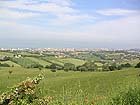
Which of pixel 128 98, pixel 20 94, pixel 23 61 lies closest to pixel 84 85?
pixel 128 98

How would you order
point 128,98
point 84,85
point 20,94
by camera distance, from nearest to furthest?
point 20,94 → point 128,98 → point 84,85

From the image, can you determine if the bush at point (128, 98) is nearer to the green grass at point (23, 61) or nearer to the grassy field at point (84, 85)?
the grassy field at point (84, 85)

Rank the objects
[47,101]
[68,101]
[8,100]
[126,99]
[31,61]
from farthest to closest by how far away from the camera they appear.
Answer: [31,61] < [126,99] < [68,101] < [47,101] < [8,100]

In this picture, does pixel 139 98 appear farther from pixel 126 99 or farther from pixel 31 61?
pixel 31 61

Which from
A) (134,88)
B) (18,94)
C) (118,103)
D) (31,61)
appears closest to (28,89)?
(18,94)

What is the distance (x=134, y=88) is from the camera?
9734 mm

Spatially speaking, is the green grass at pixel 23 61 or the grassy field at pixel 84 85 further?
the green grass at pixel 23 61

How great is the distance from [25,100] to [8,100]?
0.34m

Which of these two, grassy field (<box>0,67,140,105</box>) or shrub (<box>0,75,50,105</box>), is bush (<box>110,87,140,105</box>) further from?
shrub (<box>0,75,50,105</box>)

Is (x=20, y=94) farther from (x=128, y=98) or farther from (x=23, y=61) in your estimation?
(x=23, y=61)

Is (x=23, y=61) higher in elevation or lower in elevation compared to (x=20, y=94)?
lower

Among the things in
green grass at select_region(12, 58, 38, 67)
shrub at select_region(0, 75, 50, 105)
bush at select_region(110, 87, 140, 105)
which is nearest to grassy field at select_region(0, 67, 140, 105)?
bush at select_region(110, 87, 140, 105)

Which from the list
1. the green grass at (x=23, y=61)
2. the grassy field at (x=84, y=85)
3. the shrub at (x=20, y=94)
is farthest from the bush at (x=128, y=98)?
the green grass at (x=23, y=61)

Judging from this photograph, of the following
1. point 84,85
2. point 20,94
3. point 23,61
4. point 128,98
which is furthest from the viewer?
point 23,61
